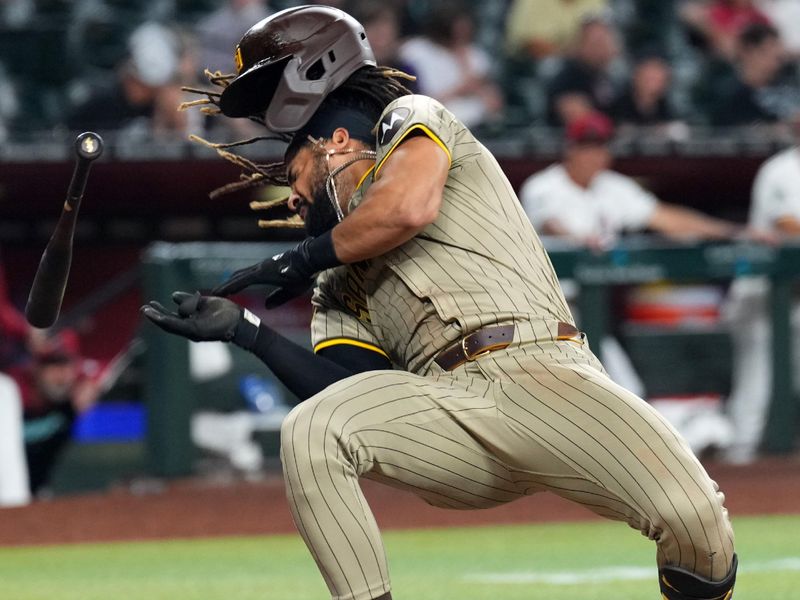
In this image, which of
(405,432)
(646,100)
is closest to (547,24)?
(646,100)

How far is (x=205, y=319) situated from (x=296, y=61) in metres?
0.59

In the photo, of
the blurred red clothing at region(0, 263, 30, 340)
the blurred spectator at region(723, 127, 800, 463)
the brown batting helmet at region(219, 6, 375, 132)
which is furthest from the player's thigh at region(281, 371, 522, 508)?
the blurred spectator at region(723, 127, 800, 463)

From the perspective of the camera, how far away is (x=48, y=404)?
7.63m

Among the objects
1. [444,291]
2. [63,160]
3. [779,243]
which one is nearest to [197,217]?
[63,160]

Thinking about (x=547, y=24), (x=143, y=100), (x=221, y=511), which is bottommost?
(x=221, y=511)

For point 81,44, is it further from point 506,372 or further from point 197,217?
point 506,372

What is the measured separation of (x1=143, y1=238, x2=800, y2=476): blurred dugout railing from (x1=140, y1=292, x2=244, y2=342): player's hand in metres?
4.38

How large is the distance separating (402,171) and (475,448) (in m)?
0.57

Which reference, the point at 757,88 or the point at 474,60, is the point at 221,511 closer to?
the point at 474,60

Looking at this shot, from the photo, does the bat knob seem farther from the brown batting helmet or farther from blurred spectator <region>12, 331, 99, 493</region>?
blurred spectator <region>12, 331, 99, 493</region>

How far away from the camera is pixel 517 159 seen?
28.4ft

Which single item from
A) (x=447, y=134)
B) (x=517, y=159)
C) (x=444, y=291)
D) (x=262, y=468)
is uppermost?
(x=517, y=159)

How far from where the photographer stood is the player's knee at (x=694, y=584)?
2.94 metres

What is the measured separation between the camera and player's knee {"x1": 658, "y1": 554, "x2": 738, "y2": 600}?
2936mm
